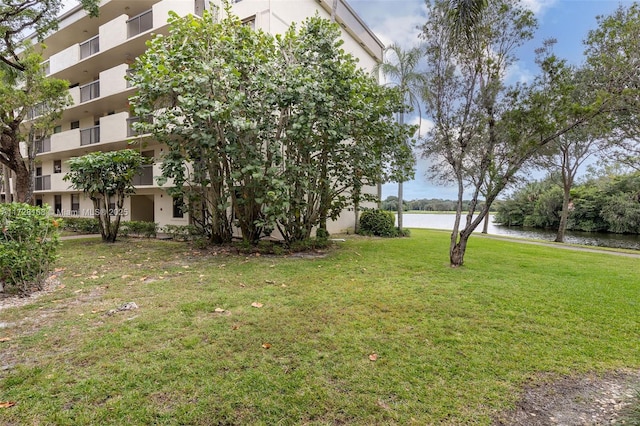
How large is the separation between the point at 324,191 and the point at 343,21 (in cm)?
1128

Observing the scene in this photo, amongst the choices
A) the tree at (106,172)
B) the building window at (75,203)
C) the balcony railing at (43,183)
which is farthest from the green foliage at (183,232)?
the balcony railing at (43,183)

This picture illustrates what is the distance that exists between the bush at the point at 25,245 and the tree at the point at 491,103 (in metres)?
8.45

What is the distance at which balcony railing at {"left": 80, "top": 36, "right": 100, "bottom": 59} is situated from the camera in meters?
17.0

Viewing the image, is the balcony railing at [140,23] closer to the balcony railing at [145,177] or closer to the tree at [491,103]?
the balcony railing at [145,177]

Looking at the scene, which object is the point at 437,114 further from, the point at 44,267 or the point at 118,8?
the point at 118,8

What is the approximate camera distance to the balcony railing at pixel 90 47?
16969 mm

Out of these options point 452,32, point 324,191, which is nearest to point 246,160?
point 324,191

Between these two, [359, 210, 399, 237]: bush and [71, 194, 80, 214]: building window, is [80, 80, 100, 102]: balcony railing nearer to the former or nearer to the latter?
[71, 194, 80, 214]: building window

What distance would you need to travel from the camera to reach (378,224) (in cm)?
1548

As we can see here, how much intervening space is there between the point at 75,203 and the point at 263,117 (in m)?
18.5

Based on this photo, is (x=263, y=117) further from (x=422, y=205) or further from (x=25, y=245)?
(x=422, y=205)

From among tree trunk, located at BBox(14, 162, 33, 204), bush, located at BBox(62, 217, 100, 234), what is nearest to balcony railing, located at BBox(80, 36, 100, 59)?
tree trunk, located at BBox(14, 162, 33, 204)

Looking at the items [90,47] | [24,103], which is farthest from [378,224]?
[90,47]

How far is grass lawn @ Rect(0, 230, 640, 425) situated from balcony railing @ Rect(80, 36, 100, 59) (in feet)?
53.8
